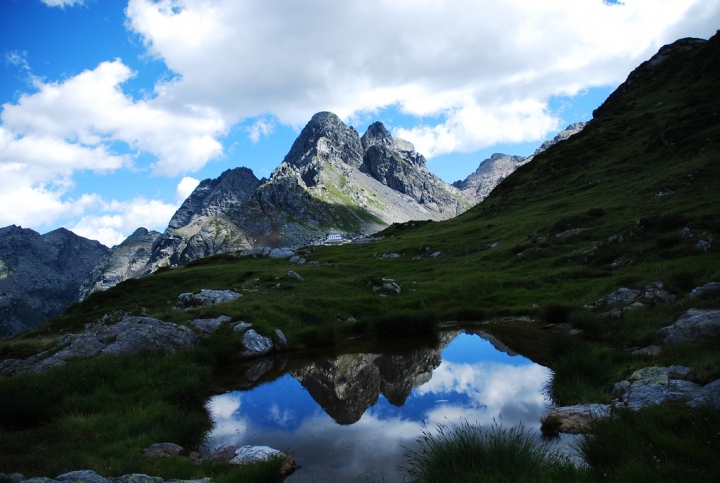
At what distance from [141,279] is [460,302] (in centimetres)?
4030

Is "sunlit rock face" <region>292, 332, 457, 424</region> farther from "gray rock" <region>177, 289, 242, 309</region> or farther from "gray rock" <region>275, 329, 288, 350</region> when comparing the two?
"gray rock" <region>177, 289, 242, 309</region>

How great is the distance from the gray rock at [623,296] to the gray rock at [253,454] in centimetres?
1902

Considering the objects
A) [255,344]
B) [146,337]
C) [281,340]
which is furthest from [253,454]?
[281,340]

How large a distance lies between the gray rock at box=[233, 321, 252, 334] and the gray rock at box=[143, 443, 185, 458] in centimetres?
1247

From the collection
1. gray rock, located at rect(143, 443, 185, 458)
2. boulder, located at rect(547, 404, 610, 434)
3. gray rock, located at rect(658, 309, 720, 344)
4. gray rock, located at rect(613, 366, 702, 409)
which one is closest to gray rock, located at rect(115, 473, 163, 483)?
gray rock, located at rect(143, 443, 185, 458)

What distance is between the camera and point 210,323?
24.5 m

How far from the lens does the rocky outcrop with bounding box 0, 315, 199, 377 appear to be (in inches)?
704

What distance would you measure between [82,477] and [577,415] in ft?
38.4

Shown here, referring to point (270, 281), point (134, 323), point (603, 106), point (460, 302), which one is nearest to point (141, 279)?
point (270, 281)

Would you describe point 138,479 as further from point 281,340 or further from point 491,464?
point 281,340

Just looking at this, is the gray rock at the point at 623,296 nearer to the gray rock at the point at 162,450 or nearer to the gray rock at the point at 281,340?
the gray rock at the point at 281,340

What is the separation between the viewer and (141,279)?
2046 inches

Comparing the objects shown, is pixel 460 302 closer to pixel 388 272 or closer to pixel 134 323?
pixel 388 272

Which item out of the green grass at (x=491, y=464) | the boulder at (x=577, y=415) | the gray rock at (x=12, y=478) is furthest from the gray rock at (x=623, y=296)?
the gray rock at (x=12, y=478)
